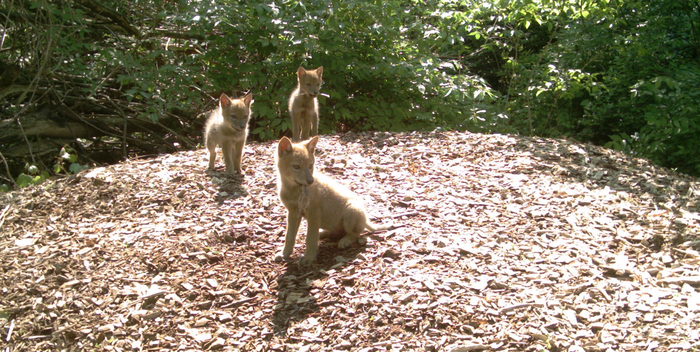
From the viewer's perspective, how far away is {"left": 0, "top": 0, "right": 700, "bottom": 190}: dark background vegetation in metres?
7.95

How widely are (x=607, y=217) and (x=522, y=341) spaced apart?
90.1 inches

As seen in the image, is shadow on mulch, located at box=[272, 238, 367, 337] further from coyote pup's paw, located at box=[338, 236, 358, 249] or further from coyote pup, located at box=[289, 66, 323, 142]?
coyote pup, located at box=[289, 66, 323, 142]

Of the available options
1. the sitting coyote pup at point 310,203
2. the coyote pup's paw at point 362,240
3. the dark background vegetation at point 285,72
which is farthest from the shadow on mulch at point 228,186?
the dark background vegetation at point 285,72

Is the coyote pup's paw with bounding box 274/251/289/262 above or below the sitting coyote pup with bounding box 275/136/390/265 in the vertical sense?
below

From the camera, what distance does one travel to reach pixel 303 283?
4277mm

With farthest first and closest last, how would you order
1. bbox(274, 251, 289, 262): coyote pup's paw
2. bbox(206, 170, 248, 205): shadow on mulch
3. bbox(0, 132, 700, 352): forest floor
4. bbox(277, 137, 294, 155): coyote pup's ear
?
bbox(206, 170, 248, 205): shadow on mulch
bbox(274, 251, 289, 262): coyote pup's paw
bbox(277, 137, 294, 155): coyote pup's ear
bbox(0, 132, 700, 352): forest floor

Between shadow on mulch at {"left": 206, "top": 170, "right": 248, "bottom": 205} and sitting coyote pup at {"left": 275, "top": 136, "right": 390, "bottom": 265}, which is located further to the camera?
shadow on mulch at {"left": 206, "top": 170, "right": 248, "bottom": 205}

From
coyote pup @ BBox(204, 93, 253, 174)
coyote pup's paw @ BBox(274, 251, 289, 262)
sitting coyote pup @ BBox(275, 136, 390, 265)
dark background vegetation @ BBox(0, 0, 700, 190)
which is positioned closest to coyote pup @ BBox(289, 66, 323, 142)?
dark background vegetation @ BBox(0, 0, 700, 190)

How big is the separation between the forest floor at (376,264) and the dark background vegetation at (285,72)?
2.25 m

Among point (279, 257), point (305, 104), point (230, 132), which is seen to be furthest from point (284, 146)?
point (305, 104)

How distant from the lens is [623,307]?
12.3 feet

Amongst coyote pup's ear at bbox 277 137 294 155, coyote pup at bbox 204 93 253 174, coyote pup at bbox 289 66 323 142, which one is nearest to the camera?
coyote pup's ear at bbox 277 137 294 155

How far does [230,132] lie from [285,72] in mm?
2957

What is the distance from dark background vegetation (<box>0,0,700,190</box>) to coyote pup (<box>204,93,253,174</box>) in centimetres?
157
